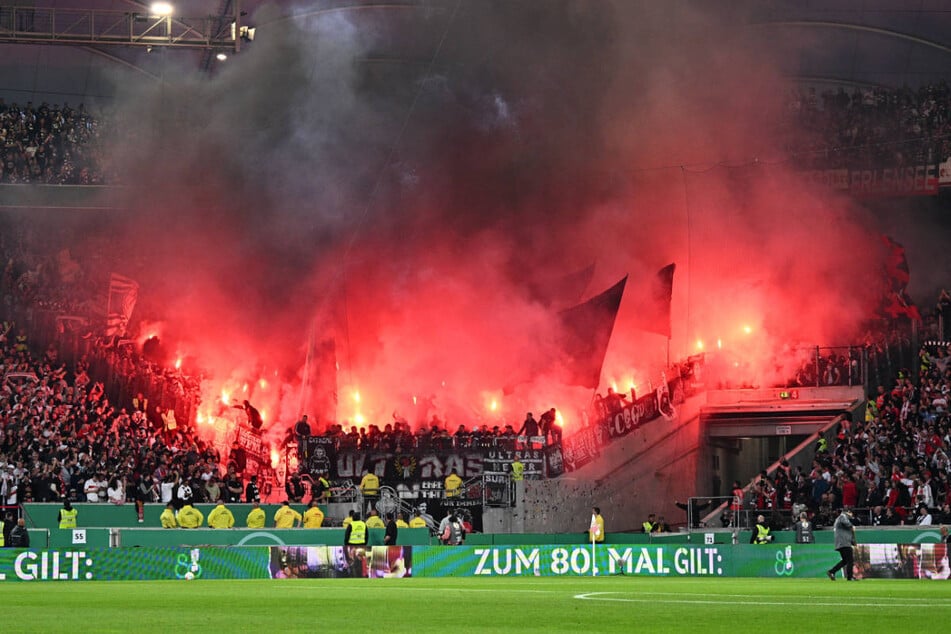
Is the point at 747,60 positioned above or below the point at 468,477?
above

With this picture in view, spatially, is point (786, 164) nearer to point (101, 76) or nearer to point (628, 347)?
point (628, 347)

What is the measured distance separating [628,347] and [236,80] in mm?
16824

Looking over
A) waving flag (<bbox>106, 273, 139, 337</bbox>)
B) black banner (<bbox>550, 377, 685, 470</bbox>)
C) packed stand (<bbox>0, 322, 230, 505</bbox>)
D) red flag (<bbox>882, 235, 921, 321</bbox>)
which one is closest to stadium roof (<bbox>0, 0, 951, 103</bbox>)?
red flag (<bbox>882, 235, 921, 321</bbox>)

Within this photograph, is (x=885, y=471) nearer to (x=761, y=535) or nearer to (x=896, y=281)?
(x=761, y=535)

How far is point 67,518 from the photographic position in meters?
32.1

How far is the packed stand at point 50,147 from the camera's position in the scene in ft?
146

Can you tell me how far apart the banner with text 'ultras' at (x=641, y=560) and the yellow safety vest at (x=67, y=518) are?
377 inches

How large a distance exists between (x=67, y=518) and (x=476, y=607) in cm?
1852

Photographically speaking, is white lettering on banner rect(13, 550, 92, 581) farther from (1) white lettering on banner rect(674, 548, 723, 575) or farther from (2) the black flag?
(2) the black flag

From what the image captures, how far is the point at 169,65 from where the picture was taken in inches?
1923

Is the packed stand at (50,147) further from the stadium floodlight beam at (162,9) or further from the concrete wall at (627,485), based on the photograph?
the concrete wall at (627,485)

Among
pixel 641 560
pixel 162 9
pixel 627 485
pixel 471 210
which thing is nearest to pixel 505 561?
pixel 641 560

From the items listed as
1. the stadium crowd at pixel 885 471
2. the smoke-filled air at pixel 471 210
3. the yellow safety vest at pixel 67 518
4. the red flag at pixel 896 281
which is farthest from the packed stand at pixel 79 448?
the red flag at pixel 896 281

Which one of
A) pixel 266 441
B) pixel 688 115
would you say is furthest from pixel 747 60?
pixel 266 441
